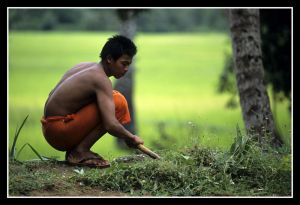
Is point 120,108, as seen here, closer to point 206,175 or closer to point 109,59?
point 109,59

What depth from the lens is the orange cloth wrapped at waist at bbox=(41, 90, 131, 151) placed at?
586 cm

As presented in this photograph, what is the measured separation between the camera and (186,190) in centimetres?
546

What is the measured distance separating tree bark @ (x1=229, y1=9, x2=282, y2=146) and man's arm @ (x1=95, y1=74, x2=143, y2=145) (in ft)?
8.05

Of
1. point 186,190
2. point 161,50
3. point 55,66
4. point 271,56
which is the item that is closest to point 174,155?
point 186,190

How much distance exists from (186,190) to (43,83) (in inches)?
422

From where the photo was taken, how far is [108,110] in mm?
5703

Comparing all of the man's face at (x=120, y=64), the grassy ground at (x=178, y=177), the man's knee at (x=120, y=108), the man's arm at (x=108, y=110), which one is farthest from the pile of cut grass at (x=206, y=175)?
the man's face at (x=120, y=64)

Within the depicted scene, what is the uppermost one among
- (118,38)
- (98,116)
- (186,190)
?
(118,38)

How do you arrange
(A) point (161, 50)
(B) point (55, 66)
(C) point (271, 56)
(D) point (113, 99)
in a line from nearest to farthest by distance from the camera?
(D) point (113, 99) → (C) point (271, 56) → (B) point (55, 66) → (A) point (161, 50)

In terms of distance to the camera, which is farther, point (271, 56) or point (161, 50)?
point (161, 50)

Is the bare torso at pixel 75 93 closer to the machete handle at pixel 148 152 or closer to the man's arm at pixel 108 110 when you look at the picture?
the man's arm at pixel 108 110

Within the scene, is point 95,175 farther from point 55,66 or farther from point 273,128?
point 55,66

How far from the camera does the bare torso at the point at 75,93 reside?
584 cm

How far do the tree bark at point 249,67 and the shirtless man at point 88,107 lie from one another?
2278mm
